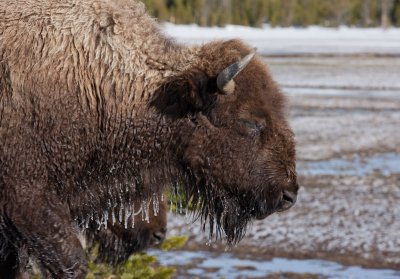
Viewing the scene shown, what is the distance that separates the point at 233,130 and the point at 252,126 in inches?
4.6

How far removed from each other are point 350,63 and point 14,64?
34444mm

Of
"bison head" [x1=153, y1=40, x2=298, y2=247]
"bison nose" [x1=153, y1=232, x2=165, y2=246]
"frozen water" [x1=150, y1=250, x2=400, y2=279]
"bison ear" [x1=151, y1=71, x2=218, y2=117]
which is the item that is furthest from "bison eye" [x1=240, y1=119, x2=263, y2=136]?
"frozen water" [x1=150, y1=250, x2=400, y2=279]

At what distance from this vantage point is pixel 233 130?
526 cm

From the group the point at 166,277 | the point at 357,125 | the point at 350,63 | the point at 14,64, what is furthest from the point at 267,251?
the point at 350,63

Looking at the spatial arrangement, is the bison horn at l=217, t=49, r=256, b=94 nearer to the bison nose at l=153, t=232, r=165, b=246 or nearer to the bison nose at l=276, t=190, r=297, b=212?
the bison nose at l=276, t=190, r=297, b=212

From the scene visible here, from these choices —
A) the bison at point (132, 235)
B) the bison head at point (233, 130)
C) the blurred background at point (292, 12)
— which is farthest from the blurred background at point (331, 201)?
the blurred background at point (292, 12)

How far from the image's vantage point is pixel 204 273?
829 centimetres

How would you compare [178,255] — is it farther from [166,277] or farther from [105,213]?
[105,213]

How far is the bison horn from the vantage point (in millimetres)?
4934

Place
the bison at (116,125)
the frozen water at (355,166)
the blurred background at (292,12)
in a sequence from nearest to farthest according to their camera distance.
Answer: the bison at (116,125) < the frozen water at (355,166) < the blurred background at (292,12)

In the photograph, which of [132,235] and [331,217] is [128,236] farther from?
[331,217]

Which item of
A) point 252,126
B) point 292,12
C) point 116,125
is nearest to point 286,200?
point 252,126

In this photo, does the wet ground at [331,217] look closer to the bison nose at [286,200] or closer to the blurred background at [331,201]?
the blurred background at [331,201]

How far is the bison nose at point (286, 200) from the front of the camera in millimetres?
5223
